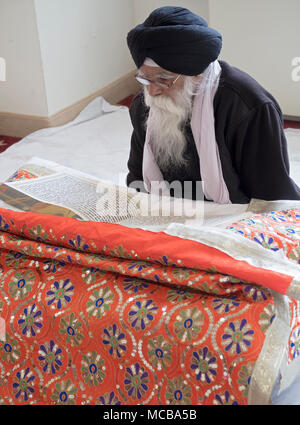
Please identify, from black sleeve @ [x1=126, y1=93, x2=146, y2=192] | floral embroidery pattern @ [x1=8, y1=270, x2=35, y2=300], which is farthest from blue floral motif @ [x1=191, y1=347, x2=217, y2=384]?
black sleeve @ [x1=126, y1=93, x2=146, y2=192]

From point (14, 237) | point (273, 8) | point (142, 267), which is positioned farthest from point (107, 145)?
point (142, 267)

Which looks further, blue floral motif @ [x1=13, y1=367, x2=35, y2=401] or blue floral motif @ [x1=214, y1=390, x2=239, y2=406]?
blue floral motif @ [x1=13, y1=367, x2=35, y2=401]

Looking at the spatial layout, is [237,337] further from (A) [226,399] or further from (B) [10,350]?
(B) [10,350]

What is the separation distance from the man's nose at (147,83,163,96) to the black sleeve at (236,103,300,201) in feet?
1.01

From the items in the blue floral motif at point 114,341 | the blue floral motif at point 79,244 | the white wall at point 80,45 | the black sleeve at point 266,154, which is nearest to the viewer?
the blue floral motif at point 114,341

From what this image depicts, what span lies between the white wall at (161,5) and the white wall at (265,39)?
52cm

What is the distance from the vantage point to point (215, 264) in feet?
3.66

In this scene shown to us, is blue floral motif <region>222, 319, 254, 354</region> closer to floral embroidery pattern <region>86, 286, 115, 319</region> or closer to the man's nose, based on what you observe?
floral embroidery pattern <region>86, 286, 115, 319</region>

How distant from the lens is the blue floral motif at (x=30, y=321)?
125cm

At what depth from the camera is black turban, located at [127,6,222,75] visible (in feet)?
5.43

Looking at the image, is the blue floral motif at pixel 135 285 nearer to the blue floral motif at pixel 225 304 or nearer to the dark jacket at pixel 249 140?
the blue floral motif at pixel 225 304

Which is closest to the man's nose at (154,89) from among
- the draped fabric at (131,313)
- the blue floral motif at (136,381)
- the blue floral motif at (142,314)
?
the draped fabric at (131,313)
